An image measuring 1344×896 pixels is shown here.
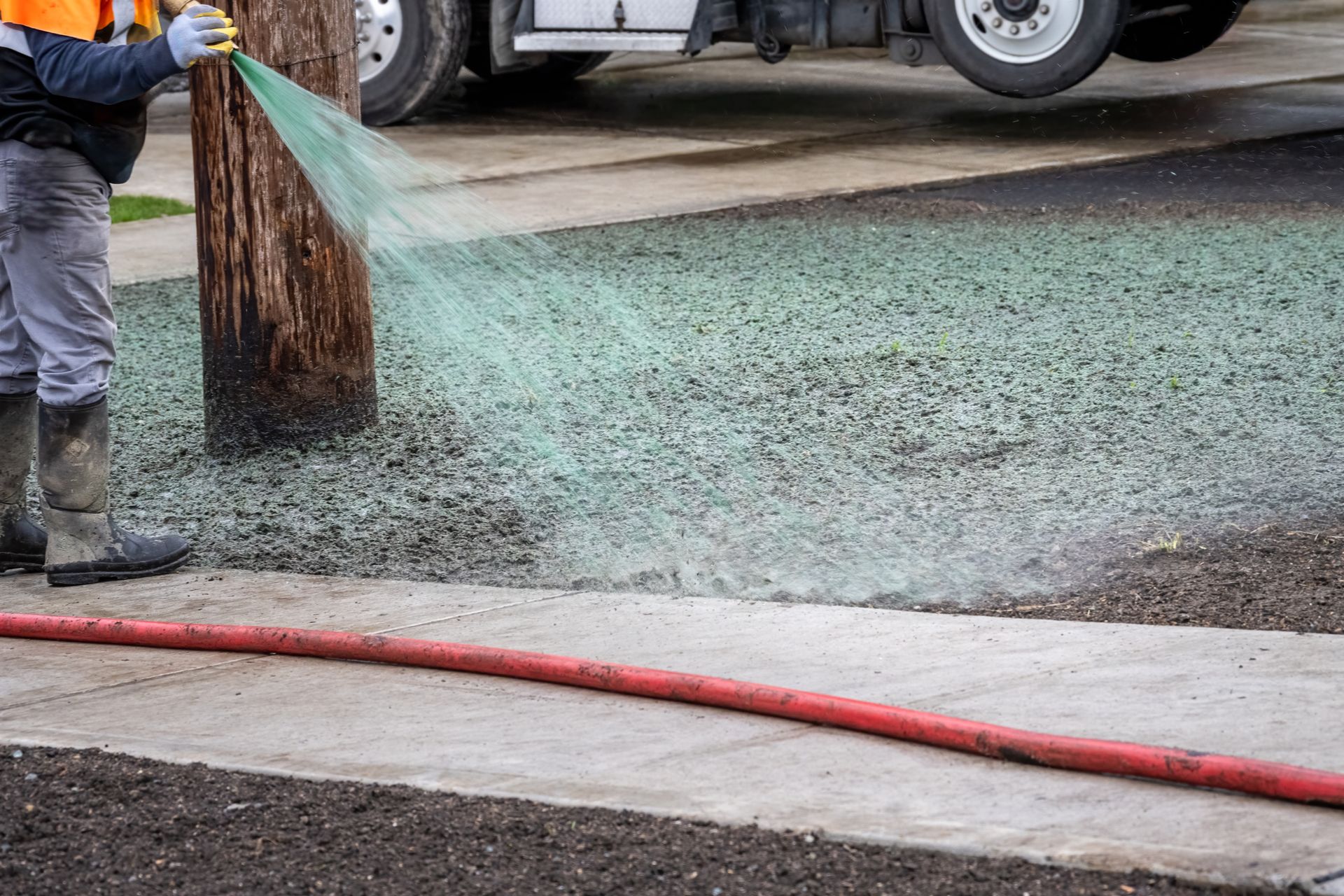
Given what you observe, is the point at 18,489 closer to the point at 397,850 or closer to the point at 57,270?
the point at 57,270

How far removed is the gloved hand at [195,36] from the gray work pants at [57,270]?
443mm

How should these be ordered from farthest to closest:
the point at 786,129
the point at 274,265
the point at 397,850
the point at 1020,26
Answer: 1. the point at 786,129
2. the point at 1020,26
3. the point at 274,265
4. the point at 397,850

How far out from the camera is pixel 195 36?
368 cm

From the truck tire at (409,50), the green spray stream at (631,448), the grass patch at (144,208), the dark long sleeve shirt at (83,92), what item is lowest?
the green spray stream at (631,448)

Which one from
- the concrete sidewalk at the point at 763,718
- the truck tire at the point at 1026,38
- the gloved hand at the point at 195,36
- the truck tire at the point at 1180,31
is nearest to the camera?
the concrete sidewalk at the point at 763,718

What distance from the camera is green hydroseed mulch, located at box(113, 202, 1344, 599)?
4219 mm

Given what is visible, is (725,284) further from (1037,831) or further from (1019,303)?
(1037,831)

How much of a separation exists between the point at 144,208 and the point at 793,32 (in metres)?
3.98

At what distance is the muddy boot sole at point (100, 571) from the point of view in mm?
4156

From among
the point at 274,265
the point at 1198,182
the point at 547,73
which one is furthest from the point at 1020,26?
the point at 274,265

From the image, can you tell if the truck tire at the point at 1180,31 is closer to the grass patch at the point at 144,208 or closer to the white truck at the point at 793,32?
the white truck at the point at 793,32

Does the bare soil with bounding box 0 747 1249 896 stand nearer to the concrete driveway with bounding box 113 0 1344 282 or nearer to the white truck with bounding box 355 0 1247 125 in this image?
the concrete driveway with bounding box 113 0 1344 282

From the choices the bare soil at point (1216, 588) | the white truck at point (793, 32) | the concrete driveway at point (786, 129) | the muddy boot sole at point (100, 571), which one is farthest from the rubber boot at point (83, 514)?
the white truck at point (793, 32)

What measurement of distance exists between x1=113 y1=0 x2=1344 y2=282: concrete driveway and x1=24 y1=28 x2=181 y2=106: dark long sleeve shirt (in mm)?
3858
